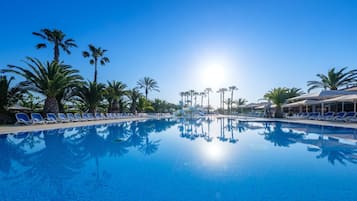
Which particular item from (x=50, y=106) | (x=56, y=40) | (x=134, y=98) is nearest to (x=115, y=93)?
(x=134, y=98)

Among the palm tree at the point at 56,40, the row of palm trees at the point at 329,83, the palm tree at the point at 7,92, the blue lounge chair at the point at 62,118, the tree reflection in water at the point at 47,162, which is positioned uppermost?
the palm tree at the point at 56,40

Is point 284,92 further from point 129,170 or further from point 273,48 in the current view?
point 129,170

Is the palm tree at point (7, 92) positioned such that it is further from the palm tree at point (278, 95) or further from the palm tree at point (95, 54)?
the palm tree at point (278, 95)

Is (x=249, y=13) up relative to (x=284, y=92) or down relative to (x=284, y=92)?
up

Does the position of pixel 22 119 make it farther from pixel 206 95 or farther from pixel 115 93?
pixel 206 95

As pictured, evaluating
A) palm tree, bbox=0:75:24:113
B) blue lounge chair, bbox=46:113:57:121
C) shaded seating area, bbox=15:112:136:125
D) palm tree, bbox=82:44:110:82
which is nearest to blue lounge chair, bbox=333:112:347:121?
shaded seating area, bbox=15:112:136:125

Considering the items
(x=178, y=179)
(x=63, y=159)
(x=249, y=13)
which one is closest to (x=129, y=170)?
(x=178, y=179)

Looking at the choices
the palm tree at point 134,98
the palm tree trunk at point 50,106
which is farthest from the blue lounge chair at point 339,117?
the palm tree at point 134,98

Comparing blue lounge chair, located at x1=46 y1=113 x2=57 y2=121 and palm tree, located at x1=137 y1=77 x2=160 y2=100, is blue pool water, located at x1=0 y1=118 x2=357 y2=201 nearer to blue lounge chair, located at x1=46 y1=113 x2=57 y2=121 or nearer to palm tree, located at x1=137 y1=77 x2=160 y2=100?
blue lounge chair, located at x1=46 y1=113 x2=57 y2=121

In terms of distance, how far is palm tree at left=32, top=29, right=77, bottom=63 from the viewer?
741 inches

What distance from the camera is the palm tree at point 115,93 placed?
26109 mm

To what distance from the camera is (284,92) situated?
80.6 feet

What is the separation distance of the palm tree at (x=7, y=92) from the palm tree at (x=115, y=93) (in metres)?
11.1

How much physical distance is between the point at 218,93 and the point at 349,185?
54.9 metres
